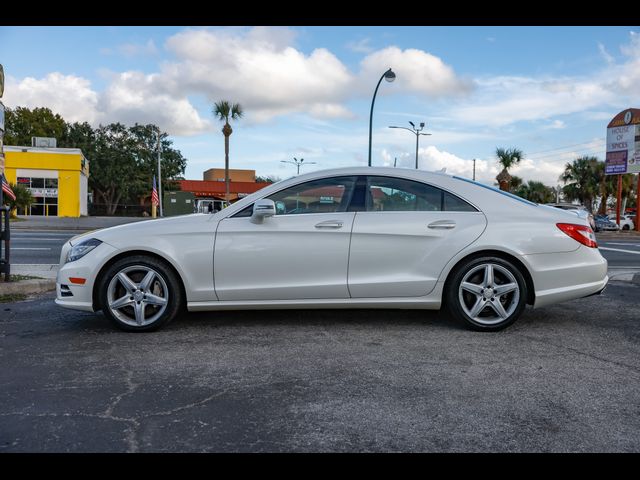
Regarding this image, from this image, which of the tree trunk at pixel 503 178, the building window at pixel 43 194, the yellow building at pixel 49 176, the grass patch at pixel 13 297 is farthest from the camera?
the tree trunk at pixel 503 178

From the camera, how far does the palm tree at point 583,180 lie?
179ft

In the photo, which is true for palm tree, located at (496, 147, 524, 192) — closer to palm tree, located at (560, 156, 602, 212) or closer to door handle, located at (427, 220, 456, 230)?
palm tree, located at (560, 156, 602, 212)

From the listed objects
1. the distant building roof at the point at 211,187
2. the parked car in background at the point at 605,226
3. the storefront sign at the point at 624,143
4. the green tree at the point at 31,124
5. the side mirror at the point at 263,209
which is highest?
the green tree at the point at 31,124

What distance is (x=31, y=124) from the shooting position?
6656 cm

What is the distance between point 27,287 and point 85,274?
2.61 metres

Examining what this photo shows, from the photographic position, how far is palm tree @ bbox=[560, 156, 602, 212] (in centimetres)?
5444

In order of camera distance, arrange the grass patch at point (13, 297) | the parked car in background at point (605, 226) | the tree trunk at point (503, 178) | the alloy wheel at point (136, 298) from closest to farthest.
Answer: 1. the alloy wheel at point (136, 298)
2. the grass patch at point (13, 297)
3. the parked car in background at point (605, 226)
4. the tree trunk at point (503, 178)

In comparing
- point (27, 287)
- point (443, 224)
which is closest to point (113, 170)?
point (27, 287)

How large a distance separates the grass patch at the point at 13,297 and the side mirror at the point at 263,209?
339 centimetres

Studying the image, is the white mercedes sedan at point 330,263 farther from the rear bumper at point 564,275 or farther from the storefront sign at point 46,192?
the storefront sign at point 46,192

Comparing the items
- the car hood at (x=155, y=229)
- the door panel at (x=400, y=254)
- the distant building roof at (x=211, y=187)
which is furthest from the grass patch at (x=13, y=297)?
the distant building roof at (x=211, y=187)

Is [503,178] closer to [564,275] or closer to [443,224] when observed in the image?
[564,275]
